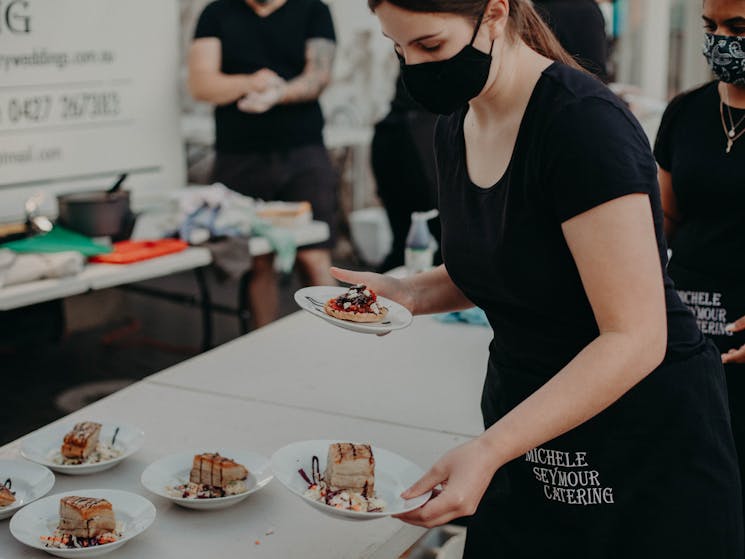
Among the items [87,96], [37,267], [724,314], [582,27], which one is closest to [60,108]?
[87,96]

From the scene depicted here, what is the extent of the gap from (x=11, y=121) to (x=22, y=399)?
4.36 feet

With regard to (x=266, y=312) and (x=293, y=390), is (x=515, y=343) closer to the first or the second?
(x=293, y=390)

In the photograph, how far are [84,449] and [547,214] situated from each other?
930 mm

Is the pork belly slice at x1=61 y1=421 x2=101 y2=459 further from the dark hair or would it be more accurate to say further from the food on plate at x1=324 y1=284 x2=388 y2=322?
the dark hair

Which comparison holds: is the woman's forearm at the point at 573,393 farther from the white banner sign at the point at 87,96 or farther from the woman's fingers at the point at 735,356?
the white banner sign at the point at 87,96

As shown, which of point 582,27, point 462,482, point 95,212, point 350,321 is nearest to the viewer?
point 462,482

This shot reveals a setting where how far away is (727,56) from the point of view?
1.99 meters

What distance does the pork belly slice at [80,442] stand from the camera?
1.66 metres

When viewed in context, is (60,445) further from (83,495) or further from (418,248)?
(418,248)

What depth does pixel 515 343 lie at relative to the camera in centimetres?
143

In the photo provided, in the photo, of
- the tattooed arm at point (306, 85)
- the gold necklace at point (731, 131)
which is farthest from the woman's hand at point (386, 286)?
the tattooed arm at point (306, 85)

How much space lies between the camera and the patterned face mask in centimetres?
197

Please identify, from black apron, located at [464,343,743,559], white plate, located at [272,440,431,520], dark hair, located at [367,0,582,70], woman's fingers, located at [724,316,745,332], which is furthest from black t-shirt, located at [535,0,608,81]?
white plate, located at [272,440,431,520]

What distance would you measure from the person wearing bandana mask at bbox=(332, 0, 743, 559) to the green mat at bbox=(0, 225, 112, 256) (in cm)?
216
